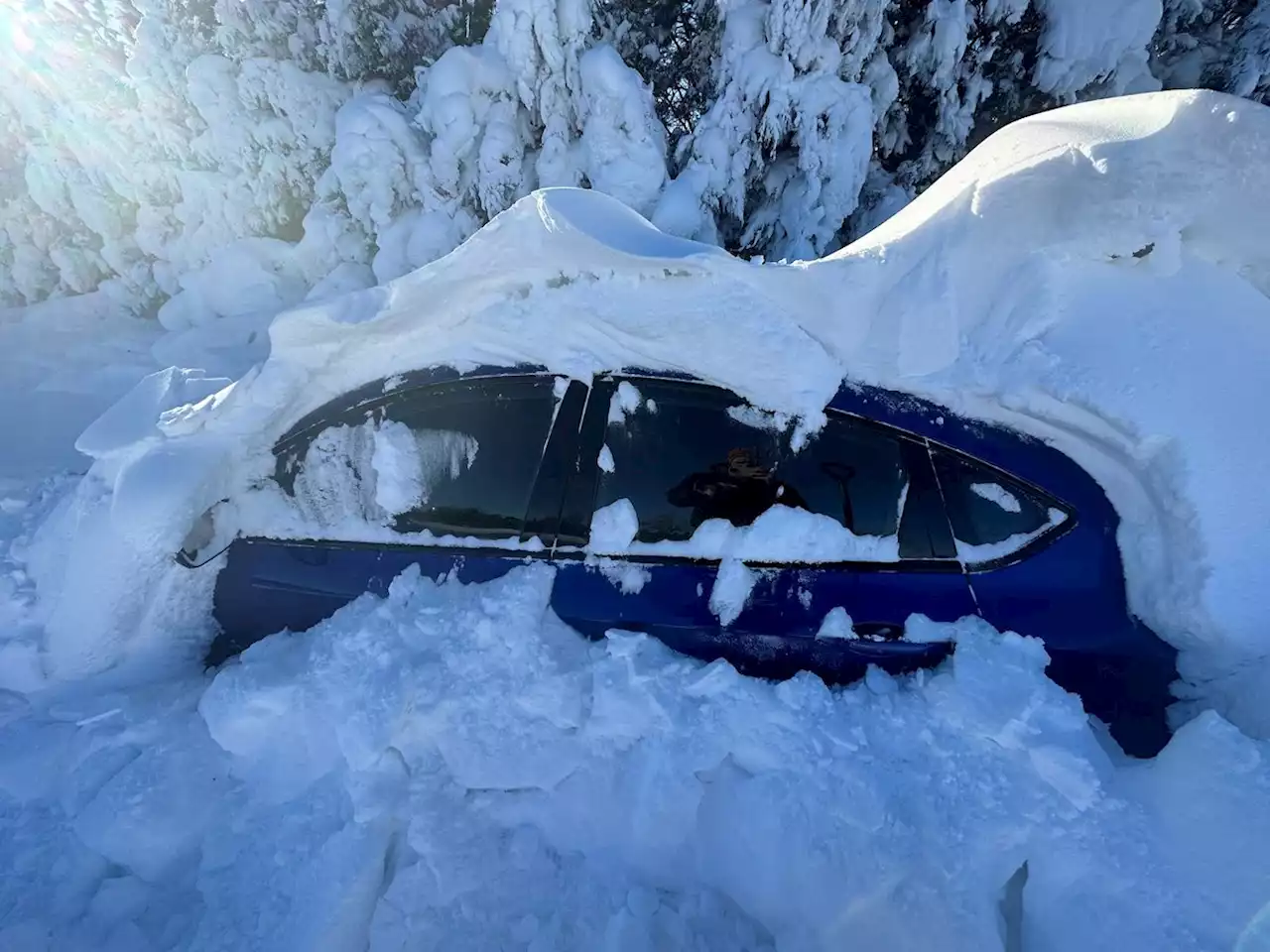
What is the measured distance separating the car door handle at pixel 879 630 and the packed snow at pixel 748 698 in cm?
5

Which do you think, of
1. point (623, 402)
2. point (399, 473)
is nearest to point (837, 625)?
point (623, 402)

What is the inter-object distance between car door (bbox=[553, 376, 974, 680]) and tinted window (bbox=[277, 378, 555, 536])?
22 cm

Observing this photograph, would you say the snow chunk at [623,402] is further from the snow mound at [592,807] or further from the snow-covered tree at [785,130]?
the snow-covered tree at [785,130]

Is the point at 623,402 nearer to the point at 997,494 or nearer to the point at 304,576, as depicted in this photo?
the point at 997,494

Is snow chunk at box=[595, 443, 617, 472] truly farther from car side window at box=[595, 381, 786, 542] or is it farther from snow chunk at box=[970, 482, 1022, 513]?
snow chunk at box=[970, 482, 1022, 513]

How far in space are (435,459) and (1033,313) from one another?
1968 mm

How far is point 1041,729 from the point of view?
1784mm

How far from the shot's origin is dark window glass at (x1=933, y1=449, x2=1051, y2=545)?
193 cm

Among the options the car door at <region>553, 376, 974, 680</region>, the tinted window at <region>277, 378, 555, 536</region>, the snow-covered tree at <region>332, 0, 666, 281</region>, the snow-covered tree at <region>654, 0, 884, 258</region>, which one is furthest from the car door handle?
the snow-covered tree at <region>332, 0, 666, 281</region>

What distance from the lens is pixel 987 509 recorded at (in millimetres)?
1942

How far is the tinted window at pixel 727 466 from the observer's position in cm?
198

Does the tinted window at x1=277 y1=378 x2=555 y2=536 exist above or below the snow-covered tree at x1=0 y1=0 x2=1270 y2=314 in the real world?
below

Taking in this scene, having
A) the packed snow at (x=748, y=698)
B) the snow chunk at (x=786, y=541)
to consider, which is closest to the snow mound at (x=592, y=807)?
the packed snow at (x=748, y=698)

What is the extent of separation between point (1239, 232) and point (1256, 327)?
29cm
